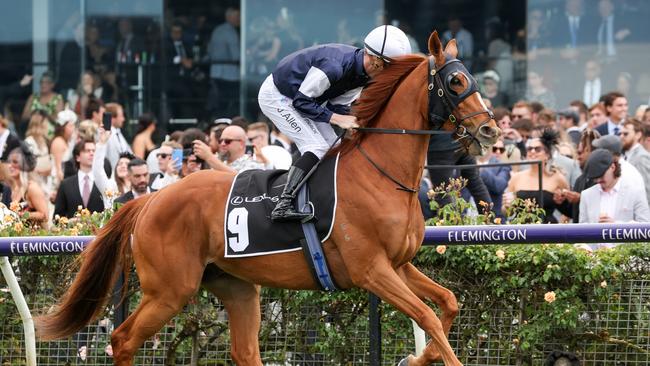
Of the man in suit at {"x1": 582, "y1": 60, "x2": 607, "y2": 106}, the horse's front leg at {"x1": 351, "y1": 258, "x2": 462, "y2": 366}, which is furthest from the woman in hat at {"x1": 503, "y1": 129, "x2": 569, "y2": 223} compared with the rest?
the man in suit at {"x1": 582, "y1": 60, "x2": 607, "y2": 106}

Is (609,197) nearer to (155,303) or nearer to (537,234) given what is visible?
(537,234)

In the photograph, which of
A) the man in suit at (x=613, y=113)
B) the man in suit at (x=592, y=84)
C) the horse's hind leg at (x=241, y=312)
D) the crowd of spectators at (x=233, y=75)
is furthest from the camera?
the man in suit at (x=592, y=84)

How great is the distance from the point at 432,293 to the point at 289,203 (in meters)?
0.89

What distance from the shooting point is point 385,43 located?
7.27 m

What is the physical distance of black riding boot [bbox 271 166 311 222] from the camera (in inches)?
283

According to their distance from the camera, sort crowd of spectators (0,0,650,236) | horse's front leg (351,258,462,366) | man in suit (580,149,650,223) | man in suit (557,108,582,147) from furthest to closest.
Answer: crowd of spectators (0,0,650,236), man in suit (557,108,582,147), man in suit (580,149,650,223), horse's front leg (351,258,462,366)

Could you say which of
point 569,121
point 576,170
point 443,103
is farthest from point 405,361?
point 569,121

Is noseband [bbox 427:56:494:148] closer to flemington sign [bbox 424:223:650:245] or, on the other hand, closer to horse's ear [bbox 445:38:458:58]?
horse's ear [bbox 445:38:458:58]

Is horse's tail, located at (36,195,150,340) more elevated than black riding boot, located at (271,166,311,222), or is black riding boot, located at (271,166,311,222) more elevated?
black riding boot, located at (271,166,311,222)

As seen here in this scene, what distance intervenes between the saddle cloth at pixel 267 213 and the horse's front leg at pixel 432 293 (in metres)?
0.49

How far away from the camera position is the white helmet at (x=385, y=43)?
23.8 feet

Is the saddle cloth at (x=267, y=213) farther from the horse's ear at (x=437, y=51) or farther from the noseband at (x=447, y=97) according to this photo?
the horse's ear at (x=437, y=51)

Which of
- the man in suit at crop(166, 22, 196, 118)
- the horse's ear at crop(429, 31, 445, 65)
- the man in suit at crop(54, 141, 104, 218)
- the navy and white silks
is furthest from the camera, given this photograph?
the man in suit at crop(166, 22, 196, 118)

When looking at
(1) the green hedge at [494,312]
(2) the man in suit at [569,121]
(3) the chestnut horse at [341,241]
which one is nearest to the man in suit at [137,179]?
(1) the green hedge at [494,312]
